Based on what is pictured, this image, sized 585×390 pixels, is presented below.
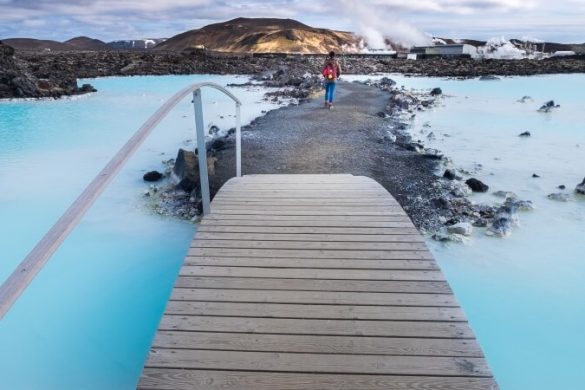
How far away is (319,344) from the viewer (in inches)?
86.1

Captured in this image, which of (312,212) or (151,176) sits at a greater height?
(312,212)

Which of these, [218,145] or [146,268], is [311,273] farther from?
[218,145]

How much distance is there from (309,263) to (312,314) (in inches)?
23.5

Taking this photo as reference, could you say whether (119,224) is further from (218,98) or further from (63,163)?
(218,98)

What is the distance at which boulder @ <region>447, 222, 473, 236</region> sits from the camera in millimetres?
5707

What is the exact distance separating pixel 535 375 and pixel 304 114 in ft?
33.4

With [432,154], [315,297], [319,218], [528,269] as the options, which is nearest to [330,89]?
[432,154]

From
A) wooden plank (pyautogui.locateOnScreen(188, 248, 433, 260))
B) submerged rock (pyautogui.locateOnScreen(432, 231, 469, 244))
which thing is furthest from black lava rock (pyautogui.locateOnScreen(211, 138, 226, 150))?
wooden plank (pyautogui.locateOnScreen(188, 248, 433, 260))

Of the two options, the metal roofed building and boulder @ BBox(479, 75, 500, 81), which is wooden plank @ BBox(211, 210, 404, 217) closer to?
boulder @ BBox(479, 75, 500, 81)

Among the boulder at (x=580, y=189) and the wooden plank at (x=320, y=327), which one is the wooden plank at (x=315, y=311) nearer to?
the wooden plank at (x=320, y=327)

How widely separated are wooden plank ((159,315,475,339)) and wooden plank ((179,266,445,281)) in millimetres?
461

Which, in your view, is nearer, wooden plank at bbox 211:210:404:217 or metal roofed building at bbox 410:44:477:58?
wooden plank at bbox 211:210:404:217

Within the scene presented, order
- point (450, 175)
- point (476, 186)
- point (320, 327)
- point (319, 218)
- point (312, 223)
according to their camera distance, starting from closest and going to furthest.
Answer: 1. point (320, 327)
2. point (312, 223)
3. point (319, 218)
4. point (476, 186)
5. point (450, 175)

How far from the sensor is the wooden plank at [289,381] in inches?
76.4
